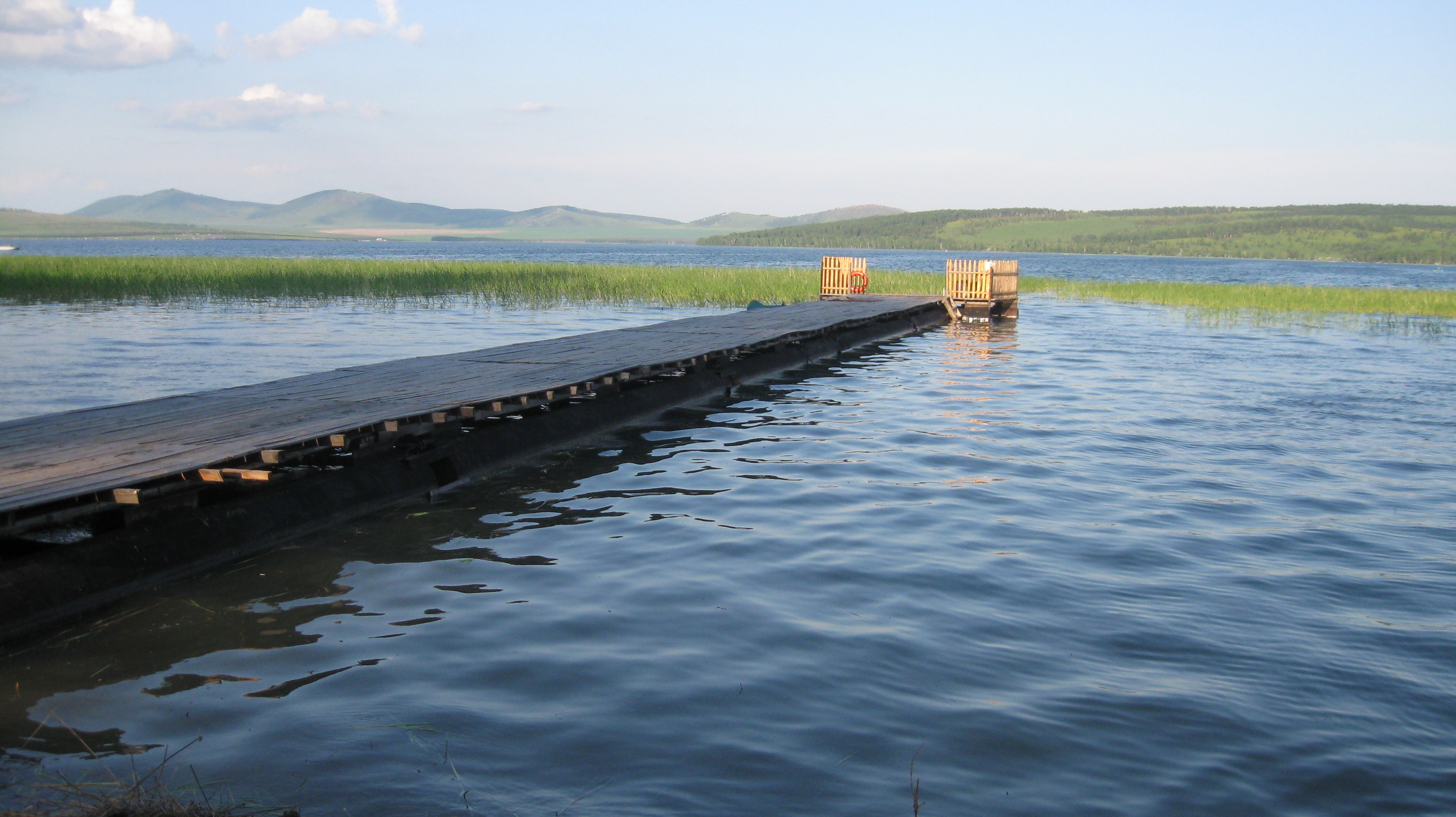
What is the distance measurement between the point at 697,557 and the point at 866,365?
14.2m

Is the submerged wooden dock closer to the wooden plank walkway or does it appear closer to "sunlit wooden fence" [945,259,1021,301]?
the wooden plank walkway

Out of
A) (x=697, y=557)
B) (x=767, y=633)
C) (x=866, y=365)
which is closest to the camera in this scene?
(x=767, y=633)

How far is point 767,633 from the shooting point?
6270 mm

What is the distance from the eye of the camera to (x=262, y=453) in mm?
7164

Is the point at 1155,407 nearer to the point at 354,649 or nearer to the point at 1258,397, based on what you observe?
the point at 1258,397

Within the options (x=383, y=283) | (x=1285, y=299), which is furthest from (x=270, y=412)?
(x=1285, y=299)

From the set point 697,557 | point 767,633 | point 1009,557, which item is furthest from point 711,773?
point 1009,557

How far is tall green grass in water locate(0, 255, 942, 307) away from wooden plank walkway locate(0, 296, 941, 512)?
68.1 feet

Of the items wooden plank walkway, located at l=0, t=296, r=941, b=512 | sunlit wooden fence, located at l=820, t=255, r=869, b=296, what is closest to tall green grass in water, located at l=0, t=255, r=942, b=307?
sunlit wooden fence, located at l=820, t=255, r=869, b=296

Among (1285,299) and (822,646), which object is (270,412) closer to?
(822,646)

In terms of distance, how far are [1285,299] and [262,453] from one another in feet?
141

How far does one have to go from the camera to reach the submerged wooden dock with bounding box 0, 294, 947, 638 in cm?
618

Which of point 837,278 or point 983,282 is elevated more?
point 837,278

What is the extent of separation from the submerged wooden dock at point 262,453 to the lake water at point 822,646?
0.30 m
